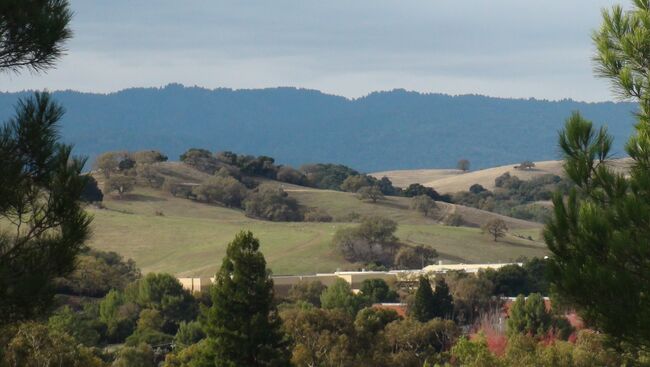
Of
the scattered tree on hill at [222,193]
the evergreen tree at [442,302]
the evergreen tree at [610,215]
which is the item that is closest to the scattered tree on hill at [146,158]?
the scattered tree on hill at [222,193]

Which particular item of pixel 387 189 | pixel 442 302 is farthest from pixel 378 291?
pixel 387 189

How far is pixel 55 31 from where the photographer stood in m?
13.9

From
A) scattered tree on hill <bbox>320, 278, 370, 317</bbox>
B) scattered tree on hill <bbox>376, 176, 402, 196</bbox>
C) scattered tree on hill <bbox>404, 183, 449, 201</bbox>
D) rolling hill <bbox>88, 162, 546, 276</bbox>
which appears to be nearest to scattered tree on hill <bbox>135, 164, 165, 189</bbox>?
rolling hill <bbox>88, 162, 546, 276</bbox>

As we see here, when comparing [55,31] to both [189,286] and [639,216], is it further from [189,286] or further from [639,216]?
[189,286]

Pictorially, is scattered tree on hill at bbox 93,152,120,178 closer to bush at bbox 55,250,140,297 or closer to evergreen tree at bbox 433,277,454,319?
bush at bbox 55,250,140,297

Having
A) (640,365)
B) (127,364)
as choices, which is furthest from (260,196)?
(640,365)

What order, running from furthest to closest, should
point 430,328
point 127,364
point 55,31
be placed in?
point 430,328, point 127,364, point 55,31

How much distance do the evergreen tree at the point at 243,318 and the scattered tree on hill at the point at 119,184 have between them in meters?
74.7

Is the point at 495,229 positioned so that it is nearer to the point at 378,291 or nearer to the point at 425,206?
the point at 425,206

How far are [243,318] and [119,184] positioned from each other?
77588 mm

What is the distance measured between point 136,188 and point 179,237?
21.8 metres

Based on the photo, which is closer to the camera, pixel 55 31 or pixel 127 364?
pixel 55 31

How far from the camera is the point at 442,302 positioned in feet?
223

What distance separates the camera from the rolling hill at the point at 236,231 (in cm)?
9338
